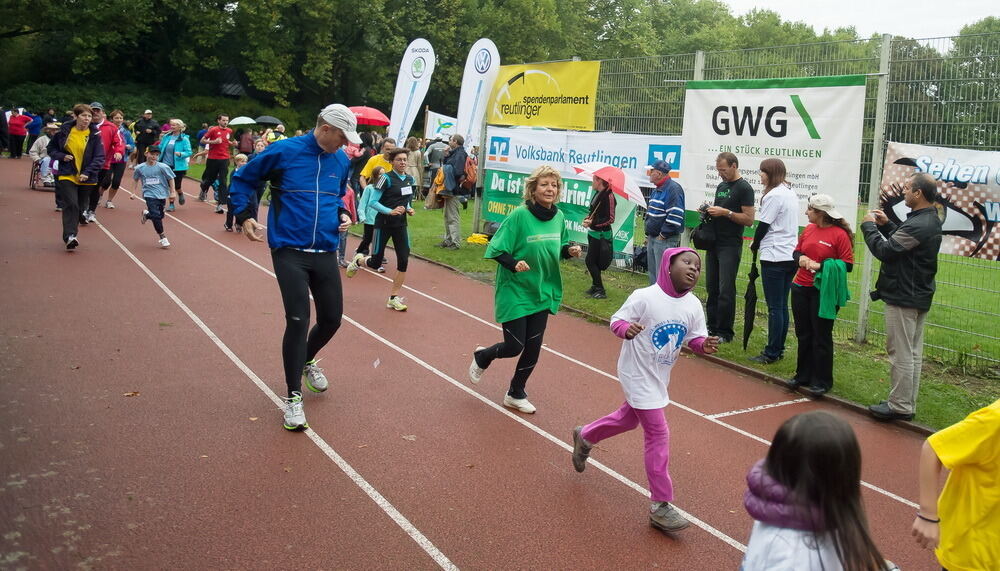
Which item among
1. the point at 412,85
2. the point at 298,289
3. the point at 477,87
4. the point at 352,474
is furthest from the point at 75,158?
the point at 352,474

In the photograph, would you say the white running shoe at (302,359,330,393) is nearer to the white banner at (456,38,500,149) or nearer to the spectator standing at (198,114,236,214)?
the white banner at (456,38,500,149)

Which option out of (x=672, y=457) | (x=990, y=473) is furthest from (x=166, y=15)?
(x=990, y=473)

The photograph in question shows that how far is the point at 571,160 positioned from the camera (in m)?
14.5

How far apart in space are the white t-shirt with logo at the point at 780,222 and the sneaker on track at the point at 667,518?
473cm

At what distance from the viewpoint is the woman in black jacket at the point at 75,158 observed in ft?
42.5

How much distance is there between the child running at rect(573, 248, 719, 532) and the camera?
4902mm

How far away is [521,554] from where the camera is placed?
464cm

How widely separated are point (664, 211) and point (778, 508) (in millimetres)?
8731

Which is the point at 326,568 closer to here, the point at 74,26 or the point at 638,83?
the point at 638,83

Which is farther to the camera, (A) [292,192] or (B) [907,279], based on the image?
(B) [907,279]

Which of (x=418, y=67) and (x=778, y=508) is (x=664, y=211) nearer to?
(x=778, y=508)

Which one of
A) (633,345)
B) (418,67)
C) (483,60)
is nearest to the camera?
(633,345)

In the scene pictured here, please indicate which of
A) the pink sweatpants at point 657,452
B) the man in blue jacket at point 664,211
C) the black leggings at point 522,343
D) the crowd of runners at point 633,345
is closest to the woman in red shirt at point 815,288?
the crowd of runners at point 633,345

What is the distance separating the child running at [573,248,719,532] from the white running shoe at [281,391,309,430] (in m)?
2.52
